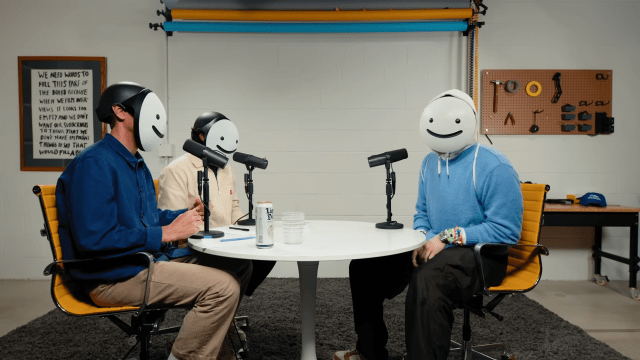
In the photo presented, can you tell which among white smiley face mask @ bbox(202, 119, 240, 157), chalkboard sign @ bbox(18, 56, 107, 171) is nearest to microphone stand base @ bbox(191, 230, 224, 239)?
white smiley face mask @ bbox(202, 119, 240, 157)

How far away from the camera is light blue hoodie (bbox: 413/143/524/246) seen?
170 centimetres

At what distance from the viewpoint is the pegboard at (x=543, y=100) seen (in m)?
3.49

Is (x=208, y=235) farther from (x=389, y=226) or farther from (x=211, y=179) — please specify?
(x=389, y=226)

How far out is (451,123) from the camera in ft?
5.84

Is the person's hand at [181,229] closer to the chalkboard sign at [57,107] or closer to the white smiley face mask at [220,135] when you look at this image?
the white smiley face mask at [220,135]

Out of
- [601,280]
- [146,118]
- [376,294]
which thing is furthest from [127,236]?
[601,280]

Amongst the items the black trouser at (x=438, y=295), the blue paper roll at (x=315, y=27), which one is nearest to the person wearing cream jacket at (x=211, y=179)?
the black trouser at (x=438, y=295)

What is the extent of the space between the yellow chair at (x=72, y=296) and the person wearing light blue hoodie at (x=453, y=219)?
966 mm

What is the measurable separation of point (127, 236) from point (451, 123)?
1.35 metres

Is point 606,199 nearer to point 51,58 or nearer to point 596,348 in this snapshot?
point 596,348

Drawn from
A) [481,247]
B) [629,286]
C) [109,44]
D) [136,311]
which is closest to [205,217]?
[136,311]

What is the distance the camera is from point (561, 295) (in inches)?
125

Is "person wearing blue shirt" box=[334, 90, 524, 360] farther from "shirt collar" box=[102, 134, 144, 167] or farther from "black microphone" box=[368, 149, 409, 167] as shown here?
"shirt collar" box=[102, 134, 144, 167]

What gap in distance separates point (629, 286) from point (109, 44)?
466 cm
